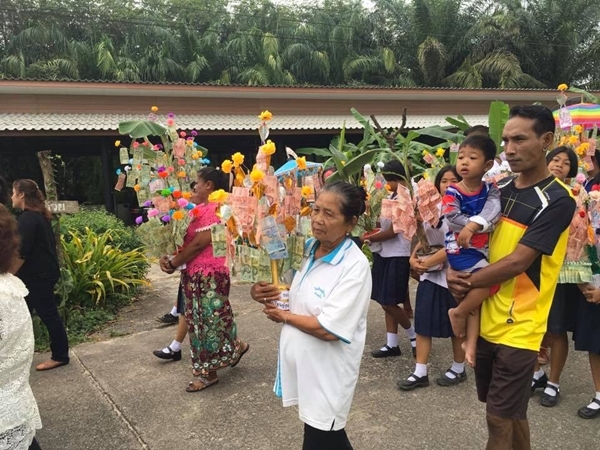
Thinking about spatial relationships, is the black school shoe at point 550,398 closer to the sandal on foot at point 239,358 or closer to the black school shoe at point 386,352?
the black school shoe at point 386,352

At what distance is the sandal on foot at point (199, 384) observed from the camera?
147 inches

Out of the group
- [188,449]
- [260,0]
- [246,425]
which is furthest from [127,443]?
[260,0]

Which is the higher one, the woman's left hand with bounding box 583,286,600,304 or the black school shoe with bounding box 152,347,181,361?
the woman's left hand with bounding box 583,286,600,304

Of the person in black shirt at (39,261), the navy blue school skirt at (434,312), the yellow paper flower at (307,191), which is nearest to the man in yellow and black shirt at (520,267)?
the yellow paper flower at (307,191)

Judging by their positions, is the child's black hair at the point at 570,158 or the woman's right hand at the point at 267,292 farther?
the child's black hair at the point at 570,158

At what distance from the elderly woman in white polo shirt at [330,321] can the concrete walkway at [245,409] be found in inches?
38.4

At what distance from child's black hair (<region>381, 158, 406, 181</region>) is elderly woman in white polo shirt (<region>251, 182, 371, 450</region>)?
5.86 ft

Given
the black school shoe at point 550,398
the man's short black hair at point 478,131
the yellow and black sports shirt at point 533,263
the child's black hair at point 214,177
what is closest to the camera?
the yellow and black sports shirt at point 533,263

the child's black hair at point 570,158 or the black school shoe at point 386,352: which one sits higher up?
the child's black hair at point 570,158

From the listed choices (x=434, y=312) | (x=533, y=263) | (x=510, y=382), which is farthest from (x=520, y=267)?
(x=434, y=312)

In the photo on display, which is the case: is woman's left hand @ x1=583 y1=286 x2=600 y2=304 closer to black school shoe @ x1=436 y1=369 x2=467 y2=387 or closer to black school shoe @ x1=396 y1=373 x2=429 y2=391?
black school shoe @ x1=436 y1=369 x2=467 y2=387

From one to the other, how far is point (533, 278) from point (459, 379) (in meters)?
1.80

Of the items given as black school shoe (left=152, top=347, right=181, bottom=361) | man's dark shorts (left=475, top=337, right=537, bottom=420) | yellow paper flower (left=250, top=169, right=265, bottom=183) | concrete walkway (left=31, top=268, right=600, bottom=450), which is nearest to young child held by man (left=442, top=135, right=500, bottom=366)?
man's dark shorts (left=475, top=337, right=537, bottom=420)

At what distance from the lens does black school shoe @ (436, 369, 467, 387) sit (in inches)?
144
